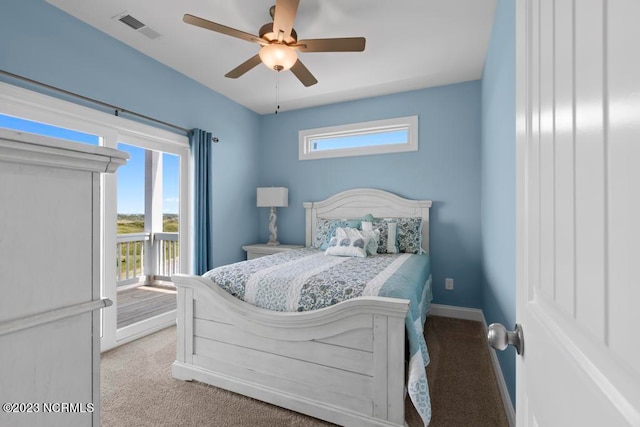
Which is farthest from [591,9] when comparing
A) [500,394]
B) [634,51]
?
[500,394]

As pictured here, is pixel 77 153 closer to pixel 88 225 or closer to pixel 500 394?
pixel 88 225

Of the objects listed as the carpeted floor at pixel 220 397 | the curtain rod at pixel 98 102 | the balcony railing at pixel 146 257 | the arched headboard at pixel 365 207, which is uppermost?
the curtain rod at pixel 98 102

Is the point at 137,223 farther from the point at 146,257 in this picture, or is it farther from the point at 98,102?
the point at 98,102

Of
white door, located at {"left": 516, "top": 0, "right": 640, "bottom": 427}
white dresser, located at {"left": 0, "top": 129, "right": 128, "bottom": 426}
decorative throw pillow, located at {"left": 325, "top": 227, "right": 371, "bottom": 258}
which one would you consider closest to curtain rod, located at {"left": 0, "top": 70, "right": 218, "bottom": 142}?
decorative throw pillow, located at {"left": 325, "top": 227, "right": 371, "bottom": 258}

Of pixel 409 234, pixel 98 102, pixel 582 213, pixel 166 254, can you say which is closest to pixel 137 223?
pixel 166 254

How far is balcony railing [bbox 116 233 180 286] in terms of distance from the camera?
341 centimetres

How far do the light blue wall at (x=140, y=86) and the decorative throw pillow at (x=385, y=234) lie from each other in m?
1.81

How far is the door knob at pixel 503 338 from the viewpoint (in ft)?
2.26

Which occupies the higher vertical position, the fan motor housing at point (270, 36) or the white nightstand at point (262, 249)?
the fan motor housing at point (270, 36)

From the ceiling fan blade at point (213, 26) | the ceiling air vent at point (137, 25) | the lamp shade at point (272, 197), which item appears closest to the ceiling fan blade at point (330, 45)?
the ceiling fan blade at point (213, 26)

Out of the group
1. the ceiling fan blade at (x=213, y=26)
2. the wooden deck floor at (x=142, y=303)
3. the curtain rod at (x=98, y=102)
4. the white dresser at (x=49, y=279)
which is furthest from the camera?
the wooden deck floor at (x=142, y=303)

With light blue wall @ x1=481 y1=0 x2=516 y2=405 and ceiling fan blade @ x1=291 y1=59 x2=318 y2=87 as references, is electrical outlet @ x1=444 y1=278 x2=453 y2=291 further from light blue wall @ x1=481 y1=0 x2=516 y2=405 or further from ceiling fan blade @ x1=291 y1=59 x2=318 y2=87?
ceiling fan blade @ x1=291 y1=59 x2=318 y2=87

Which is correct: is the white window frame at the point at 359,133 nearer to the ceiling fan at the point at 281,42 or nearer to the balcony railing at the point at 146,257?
the ceiling fan at the point at 281,42

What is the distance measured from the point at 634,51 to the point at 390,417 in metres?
1.71
